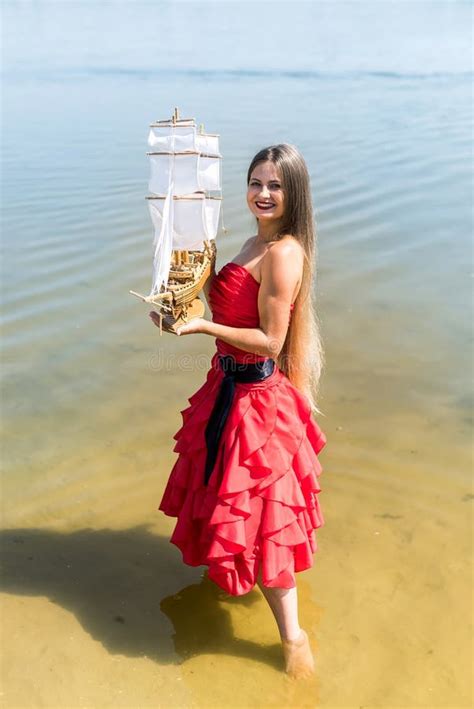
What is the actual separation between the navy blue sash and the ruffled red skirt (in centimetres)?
3

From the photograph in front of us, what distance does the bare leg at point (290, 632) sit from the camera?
3.51 m

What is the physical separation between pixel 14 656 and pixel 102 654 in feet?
1.33

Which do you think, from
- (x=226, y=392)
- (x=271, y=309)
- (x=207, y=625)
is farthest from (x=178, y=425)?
(x=271, y=309)

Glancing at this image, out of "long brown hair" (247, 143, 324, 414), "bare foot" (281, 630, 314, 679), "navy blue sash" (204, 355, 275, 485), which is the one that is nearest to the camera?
"long brown hair" (247, 143, 324, 414)

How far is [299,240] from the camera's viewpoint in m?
3.33

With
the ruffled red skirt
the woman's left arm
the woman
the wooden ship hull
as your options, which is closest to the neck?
the woman

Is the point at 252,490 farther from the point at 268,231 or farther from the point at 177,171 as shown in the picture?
the point at 177,171

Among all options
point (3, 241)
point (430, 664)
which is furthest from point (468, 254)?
point (430, 664)

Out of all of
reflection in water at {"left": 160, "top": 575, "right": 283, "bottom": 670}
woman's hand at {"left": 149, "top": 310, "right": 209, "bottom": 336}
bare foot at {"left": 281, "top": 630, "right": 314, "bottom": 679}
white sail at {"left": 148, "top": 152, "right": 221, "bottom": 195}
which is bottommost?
reflection in water at {"left": 160, "top": 575, "right": 283, "bottom": 670}

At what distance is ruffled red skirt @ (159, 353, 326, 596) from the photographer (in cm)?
335

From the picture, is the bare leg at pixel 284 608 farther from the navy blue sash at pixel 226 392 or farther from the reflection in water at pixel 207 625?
the navy blue sash at pixel 226 392

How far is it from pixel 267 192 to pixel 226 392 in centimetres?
87

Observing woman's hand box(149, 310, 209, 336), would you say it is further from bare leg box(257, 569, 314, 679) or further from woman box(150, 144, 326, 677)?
bare leg box(257, 569, 314, 679)

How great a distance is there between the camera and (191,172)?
12.3ft
